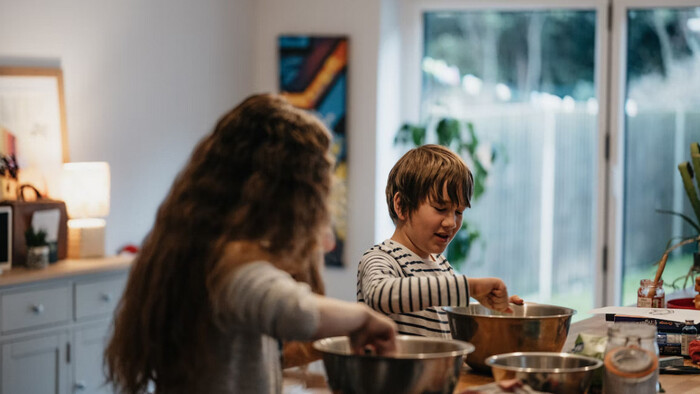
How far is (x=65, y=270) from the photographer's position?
361 centimetres

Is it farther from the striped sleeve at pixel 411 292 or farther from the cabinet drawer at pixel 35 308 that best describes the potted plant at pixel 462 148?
the striped sleeve at pixel 411 292

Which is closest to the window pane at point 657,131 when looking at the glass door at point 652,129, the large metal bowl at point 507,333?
the glass door at point 652,129

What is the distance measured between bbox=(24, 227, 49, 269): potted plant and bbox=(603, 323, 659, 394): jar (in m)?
2.62

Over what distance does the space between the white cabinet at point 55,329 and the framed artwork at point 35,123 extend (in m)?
0.51

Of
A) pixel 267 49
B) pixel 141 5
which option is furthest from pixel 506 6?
pixel 141 5

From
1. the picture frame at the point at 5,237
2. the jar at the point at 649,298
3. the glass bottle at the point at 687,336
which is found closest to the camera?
the glass bottle at the point at 687,336

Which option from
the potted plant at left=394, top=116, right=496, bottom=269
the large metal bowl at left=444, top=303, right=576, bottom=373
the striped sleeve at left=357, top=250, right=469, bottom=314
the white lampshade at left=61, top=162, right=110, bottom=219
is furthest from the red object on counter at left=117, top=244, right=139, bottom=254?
the large metal bowl at left=444, top=303, right=576, bottom=373

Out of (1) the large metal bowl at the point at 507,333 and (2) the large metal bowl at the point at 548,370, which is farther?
(1) the large metal bowl at the point at 507,333

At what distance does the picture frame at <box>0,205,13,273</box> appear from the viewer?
360 centimetres

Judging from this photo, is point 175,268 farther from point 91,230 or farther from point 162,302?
point 91,230

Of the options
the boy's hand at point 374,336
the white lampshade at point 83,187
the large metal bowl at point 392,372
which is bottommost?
the large metal bowl at point 392,372

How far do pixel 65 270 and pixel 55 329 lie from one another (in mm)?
227

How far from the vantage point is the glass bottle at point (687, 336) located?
6.57 ft

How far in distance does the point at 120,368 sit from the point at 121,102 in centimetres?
309
